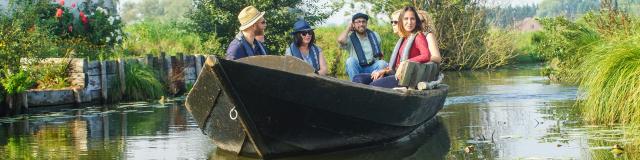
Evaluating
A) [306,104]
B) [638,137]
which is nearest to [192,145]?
[306,104]

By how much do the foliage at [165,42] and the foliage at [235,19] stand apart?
1.07ft

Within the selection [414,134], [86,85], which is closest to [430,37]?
[414,134]

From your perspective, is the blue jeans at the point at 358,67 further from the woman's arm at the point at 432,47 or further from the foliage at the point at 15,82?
the foliage at the point at 15,82

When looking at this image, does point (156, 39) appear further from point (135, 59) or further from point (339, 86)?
point (339, 86)

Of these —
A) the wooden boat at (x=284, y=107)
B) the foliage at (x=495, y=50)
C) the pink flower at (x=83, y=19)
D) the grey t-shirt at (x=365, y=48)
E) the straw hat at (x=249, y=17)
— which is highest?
the straw hat at (x=249, y=17)

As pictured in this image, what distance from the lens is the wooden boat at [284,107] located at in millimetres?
10633

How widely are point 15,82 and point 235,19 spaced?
13.0 m

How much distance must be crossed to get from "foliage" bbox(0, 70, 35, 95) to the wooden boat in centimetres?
802

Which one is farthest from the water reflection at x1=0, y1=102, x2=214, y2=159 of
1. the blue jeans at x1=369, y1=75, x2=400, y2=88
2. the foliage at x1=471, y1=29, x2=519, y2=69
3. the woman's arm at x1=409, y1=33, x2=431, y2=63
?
the foliage at x1=471, y1=29, x2=519, y2=69

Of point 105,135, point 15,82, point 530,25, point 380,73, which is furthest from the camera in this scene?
point 530,25

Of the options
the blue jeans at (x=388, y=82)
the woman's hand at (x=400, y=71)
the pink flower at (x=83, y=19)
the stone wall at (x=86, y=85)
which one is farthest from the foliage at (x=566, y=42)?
the pink flower at (x=83, y=19)

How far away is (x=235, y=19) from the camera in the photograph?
31656 mm

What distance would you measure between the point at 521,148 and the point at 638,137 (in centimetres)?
141

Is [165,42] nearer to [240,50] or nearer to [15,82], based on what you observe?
[15,82]
